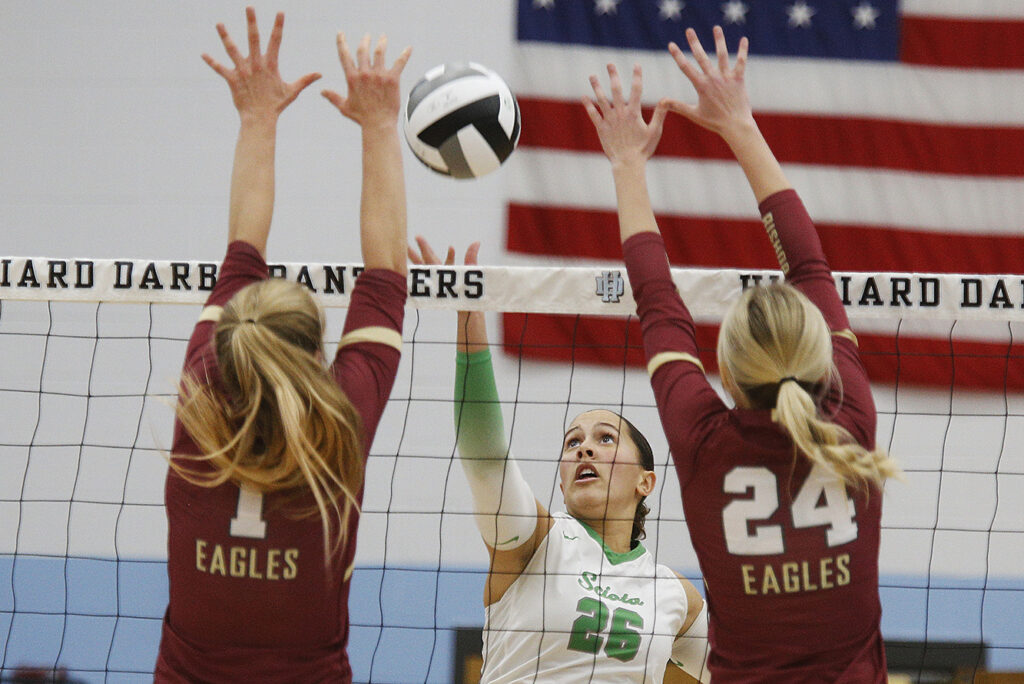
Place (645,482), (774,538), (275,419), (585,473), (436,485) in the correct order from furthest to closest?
(436,485) → (645,482) → (585,473) → (774,538) → (275,419)

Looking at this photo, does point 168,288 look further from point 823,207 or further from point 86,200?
point 823,207

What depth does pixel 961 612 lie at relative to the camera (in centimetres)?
530

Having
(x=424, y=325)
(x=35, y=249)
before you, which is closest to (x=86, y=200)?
(x=35, y=249)

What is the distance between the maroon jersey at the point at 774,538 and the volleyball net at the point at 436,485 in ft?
10.2

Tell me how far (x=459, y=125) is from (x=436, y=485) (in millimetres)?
2953

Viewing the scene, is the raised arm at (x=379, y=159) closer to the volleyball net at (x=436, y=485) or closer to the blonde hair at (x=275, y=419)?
the blonde hair at (x=275, y=419)

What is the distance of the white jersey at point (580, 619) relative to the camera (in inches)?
124

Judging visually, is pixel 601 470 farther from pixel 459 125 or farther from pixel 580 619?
pixel 459 125

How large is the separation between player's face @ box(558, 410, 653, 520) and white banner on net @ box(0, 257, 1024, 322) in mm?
524

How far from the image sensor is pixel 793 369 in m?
1.95

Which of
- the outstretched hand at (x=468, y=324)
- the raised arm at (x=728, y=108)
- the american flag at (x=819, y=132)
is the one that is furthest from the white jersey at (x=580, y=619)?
the american flag at (x=819, y=132)

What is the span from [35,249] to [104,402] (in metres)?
0.92

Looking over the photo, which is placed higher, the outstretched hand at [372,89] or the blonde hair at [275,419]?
the outstretched hand at [372,89]

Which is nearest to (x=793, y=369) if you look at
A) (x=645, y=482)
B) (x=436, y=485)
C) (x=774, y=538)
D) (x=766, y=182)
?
(x=774, y=538)
